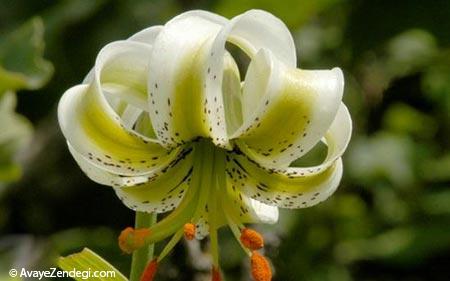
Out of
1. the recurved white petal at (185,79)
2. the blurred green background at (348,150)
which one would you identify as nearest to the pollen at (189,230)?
the recurved white petal at (185,79)

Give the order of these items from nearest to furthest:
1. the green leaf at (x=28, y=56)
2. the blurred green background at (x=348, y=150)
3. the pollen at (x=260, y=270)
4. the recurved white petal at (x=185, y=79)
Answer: the recurved white petal at (x=185, y=79)
the pollen at (x=260, y=270)
the green leaf at (x=28, y=56)
the blurred green background at (x=348, y=150)

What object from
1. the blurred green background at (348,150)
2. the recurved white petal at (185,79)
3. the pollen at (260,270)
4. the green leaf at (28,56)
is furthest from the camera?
the blurred green background at (348,150)

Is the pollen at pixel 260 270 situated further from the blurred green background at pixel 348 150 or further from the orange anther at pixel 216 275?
the blurred green background at pixel 348 150

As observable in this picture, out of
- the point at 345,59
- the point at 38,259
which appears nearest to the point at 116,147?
the point at 38,259

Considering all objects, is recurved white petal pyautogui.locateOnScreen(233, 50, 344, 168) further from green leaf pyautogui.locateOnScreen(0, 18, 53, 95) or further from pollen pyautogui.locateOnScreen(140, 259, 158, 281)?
green leaf pyautogui.locateOnScreen(0, 18, 53, 95)

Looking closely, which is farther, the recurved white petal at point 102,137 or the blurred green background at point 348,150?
the blurred green background at point 348,150

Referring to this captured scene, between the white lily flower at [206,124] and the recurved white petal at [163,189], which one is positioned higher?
the white lily flower at [206,124]

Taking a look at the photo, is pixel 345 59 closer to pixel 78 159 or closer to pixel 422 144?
pixel 422 144

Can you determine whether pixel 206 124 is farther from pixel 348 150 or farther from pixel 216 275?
pixel 348 150
